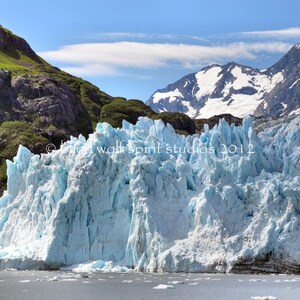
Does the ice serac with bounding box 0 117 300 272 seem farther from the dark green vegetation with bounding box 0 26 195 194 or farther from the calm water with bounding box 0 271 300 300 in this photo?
the dark green vegetation with bounding box 0 26 195 194

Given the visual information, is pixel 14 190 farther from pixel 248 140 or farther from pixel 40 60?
pixel 40 60

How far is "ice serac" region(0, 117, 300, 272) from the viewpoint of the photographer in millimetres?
44844

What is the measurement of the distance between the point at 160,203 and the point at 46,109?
70.6 m

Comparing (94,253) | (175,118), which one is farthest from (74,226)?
(175,118)

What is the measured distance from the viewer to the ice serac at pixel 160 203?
44844 millimetres

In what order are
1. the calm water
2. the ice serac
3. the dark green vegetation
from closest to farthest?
the calm water, the ice serac, the dark green vegetation

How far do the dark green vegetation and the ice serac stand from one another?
4294cm

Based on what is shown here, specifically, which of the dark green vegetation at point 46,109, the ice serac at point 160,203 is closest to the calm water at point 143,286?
the ice serac at point 160,203

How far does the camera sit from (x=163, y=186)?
4841cm

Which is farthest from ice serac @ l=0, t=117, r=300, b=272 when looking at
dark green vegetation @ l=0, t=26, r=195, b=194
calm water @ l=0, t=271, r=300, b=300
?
dark green vegetation @ l=0, t=26, r=195, b=194

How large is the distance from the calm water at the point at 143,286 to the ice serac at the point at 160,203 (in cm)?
186

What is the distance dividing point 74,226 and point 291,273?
49.7 ft

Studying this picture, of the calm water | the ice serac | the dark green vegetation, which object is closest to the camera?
the calm water

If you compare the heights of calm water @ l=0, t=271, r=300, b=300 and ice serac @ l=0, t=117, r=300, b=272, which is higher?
ice serac @ l=0, t=117, r=300, b=272
